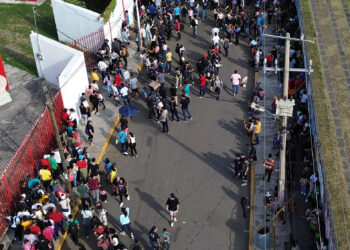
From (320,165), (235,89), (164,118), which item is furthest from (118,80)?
(320,165)

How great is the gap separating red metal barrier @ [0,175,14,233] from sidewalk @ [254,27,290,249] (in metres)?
8.52

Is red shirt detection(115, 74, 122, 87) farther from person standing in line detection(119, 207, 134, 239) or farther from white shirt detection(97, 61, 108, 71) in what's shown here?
person standing in line detection(119, 207, 134, 239)

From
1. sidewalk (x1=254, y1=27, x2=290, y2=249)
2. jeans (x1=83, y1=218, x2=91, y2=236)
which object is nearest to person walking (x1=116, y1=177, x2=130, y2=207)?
jeans (x1=83, y1=218, x2=91, y2=236)

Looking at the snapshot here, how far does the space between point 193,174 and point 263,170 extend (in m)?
2.67

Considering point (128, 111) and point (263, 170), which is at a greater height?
point (128, 111)

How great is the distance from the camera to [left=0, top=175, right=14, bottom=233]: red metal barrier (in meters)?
19.8

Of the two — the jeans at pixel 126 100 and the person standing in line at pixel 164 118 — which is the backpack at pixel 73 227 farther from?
the jeans at pixel 126 100

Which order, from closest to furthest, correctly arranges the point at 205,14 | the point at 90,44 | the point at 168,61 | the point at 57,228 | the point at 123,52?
1. the point at 57,228
2. the point at 168,61
3. the point at 123,52
4. the point at 90,44
5. the point at 205,14

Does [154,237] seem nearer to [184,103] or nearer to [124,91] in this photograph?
[184,103]

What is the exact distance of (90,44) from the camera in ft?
92.7

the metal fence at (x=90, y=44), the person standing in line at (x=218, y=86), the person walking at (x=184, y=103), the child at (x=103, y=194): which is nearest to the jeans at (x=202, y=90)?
the person standing in line at (x=218, y=86)

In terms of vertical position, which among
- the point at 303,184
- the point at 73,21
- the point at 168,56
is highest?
the point at 73,21

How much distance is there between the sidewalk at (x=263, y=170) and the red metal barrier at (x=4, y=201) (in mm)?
8522

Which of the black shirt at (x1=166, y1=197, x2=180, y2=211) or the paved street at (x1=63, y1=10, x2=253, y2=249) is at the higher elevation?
the black shirt at (x1=166, y1=197, x2=180, y2=211)
